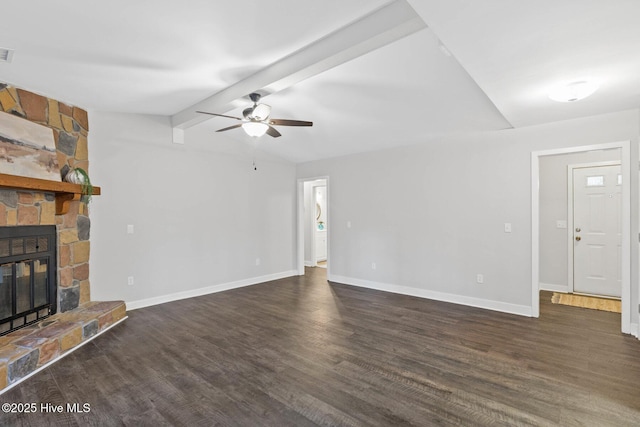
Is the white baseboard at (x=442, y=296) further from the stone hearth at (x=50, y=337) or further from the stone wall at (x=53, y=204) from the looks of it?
the stone wall at (x=53, y=204)

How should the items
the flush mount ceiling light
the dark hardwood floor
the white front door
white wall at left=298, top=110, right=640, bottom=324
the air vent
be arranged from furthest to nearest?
the white front door
white wall at left=298, top=110, right=640, bottom=324
the flush mount ceiling light
the air vent
the dark hardwood floor

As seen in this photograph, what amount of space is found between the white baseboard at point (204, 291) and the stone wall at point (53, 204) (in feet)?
2.29

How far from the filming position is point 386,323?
3.88 meters

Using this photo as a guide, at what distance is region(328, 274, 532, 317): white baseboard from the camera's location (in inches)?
166

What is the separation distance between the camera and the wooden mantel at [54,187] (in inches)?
115

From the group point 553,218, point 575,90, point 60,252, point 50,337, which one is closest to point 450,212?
point 553,218

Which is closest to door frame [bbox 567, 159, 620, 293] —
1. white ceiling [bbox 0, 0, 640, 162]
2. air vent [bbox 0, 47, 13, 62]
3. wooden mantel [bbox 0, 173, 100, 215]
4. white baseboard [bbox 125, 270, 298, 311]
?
white ceiling [bbox 0, 0, 640, 162]

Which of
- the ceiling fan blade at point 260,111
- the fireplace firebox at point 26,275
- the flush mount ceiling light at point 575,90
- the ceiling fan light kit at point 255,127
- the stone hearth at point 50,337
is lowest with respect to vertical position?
the stone hearth at point 50,337

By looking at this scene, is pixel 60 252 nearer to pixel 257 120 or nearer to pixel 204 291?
pixel 204 291

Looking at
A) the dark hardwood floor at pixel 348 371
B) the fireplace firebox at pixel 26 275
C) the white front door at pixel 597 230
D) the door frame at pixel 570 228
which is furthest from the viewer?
the door frame at pixel 570 228

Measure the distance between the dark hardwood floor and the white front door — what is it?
1.14m

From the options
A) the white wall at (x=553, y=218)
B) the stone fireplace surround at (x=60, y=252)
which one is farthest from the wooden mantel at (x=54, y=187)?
the white wall at (x=553, y=218)

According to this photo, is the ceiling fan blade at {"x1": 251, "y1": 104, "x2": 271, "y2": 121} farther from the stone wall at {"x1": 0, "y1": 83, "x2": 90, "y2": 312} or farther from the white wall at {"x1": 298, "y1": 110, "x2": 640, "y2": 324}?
the white wall at {"x1": 298, "y1": 110, "x2": 640, "y2": 324}

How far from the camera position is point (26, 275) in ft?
10.8
